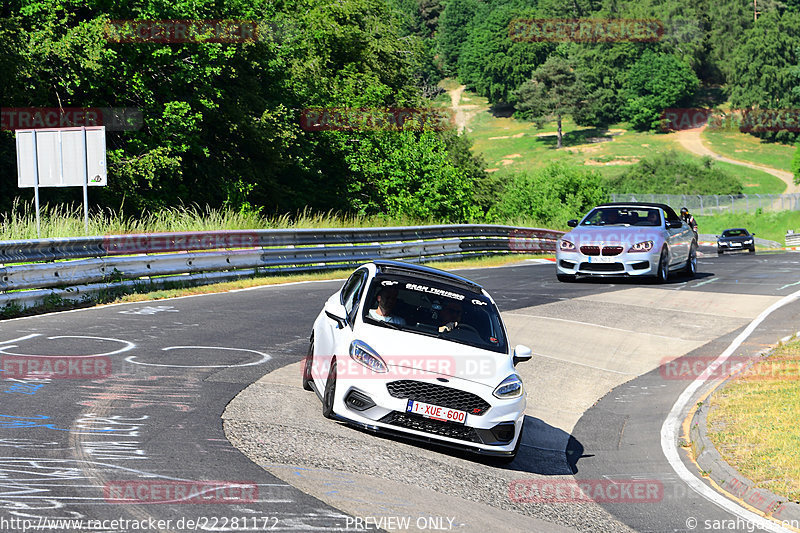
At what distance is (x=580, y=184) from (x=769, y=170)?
6755cm

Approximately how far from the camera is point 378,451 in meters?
8.22

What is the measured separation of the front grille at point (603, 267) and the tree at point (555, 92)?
431 feet

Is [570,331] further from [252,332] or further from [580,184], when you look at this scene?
[580,184]

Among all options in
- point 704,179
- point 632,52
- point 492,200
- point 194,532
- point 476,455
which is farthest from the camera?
point 632,52

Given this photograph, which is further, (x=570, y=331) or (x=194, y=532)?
(x=570, y=331)

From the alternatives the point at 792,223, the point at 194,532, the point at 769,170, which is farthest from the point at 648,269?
the point at 769,170

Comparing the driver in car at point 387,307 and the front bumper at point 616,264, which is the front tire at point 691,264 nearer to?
the front bumper at point 616,264

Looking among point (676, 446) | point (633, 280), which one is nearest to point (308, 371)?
point (676, 446)

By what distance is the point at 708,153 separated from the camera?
5295 inches

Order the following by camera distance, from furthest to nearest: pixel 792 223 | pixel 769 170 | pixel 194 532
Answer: pixel 769 170
pixel 792 223
pixel 194 532
